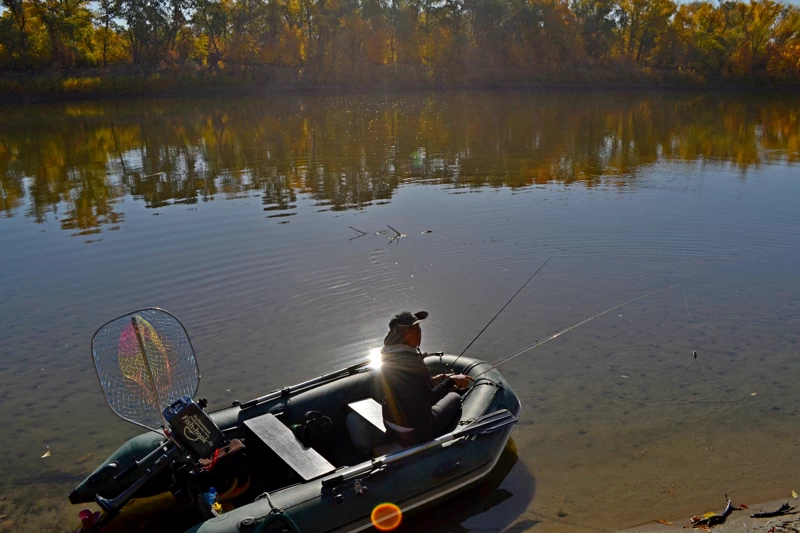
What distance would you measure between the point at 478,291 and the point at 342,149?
584 inches

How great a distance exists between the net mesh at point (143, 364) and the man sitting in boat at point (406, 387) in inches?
57.6

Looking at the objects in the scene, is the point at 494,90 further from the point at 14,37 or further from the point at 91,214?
the point at 91,214

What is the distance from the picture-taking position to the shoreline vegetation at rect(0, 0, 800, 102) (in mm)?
56219

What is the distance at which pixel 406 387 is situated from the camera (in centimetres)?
523

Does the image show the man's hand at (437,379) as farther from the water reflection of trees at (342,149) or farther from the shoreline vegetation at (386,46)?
the shoreline vegetation at (386,46)

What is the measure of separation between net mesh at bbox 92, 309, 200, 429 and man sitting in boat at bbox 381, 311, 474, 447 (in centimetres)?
146

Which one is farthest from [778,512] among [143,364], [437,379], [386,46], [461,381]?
[386,46]

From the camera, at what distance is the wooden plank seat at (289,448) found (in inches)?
199

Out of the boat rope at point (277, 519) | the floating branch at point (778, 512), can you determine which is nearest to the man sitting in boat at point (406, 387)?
the boat rope at point (277, 519)

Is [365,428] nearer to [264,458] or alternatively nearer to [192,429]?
[264,458]

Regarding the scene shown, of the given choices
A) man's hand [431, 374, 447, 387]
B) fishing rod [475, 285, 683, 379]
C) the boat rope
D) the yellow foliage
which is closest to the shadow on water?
man's hand [431, 374, 447, 387]

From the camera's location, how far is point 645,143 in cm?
2427

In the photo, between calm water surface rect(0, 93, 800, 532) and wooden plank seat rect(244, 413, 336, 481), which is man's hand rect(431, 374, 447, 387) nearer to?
calm water surface rect(0, 93, 800, 532)

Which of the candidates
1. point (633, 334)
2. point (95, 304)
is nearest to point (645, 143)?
point (633, 334)
